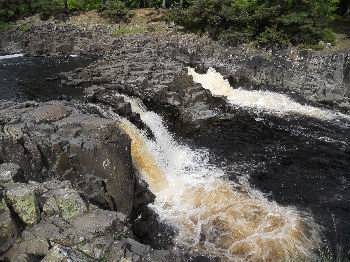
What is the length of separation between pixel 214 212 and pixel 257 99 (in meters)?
14.0

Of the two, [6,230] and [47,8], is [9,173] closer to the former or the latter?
[6,230]

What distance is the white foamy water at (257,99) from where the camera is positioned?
2691 cm

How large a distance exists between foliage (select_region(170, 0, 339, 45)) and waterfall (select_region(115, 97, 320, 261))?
1631 cm

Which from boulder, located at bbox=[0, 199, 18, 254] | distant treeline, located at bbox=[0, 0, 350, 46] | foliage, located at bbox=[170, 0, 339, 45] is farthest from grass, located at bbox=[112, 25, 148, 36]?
boulder, located at bbox=[0, 199, 18, 254]

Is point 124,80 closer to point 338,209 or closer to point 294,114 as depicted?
point 294,114

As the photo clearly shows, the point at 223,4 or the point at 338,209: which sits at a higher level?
the point at 223,4

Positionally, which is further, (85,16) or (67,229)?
(85,16)

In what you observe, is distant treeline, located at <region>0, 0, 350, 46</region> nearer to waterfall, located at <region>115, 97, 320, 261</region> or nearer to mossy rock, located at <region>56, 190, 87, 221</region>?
waterfall, located at <region>115, 97, 320, 261</region>

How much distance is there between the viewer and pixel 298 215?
16422 millimetres

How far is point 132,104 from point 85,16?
26627 mm

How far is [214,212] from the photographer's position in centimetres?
1658

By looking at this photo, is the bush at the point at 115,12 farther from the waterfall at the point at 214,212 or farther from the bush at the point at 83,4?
the waterfall at the point at 214,212

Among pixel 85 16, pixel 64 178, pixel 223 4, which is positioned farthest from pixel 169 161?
pixel 85 16

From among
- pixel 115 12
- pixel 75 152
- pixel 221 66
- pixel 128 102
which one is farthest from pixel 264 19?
pixel 75 152
